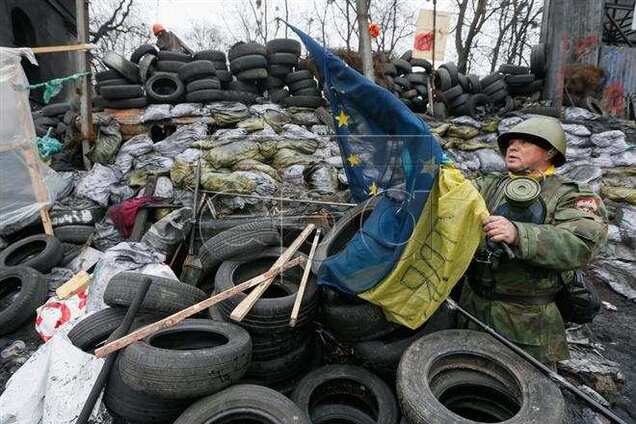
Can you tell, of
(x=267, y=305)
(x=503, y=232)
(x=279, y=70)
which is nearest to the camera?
(x=503, y=232)

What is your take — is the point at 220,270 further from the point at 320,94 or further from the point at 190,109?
the point at 320,94

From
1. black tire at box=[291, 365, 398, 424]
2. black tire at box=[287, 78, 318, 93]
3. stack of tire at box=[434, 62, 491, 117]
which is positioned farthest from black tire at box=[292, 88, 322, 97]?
black tire at box=[291, 365, 398, 424]

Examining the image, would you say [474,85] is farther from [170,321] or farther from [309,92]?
[170,321]

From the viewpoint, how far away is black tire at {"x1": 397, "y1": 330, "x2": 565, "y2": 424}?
6.71ft

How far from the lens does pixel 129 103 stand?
8070 mm

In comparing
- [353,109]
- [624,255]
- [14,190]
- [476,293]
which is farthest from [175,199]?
[624,255]

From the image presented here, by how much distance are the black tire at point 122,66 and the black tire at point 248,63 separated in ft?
6.58

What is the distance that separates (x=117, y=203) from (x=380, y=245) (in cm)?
466

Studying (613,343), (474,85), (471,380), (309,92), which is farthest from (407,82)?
(471,380)

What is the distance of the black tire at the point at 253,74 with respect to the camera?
8.78 m

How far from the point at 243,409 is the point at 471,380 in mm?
1299

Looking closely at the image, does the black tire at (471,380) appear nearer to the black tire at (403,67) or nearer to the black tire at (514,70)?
the black tire at (403,67)

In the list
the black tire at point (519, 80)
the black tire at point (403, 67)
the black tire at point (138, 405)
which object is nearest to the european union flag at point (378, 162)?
the black tire at point (138, 405)

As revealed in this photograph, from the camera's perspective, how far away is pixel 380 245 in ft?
8.01
